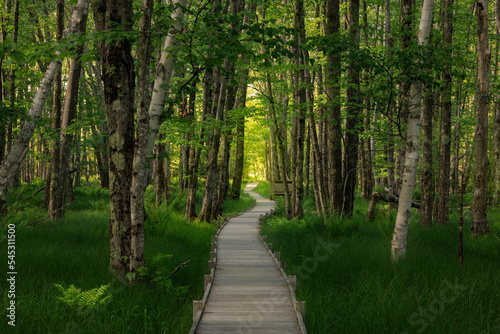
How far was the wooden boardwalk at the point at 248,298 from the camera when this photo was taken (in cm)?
496

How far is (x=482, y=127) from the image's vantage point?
9.20 metres

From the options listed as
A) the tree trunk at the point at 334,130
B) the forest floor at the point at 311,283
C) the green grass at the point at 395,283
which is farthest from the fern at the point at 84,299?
the tree trunk at the point at 334,130

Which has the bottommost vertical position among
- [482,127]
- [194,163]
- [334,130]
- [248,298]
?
[248,298]

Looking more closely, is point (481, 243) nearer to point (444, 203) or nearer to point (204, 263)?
point (444, 203)

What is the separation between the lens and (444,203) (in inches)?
469

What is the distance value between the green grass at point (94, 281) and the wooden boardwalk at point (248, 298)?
1.43 feet

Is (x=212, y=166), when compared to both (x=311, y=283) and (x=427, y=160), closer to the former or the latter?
(x=427, y=160)

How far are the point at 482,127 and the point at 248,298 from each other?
755 cm

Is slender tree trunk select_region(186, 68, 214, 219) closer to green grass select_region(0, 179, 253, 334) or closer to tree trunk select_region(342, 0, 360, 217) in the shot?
green grass select_region(0, 179, 253, 334)

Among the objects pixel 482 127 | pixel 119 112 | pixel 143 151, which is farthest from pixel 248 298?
pixel 482 127

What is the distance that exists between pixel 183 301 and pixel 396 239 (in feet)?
14.2

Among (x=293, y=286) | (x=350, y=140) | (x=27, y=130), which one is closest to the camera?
(x=293, y=286)

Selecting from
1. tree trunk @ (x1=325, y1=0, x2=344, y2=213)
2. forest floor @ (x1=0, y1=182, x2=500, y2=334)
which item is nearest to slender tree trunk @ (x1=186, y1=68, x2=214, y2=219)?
forest floor @ (x1=0, y1=182, x2=500, y2=334)

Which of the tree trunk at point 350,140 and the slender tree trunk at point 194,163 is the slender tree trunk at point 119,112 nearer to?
the tree trunk at point 350,140
